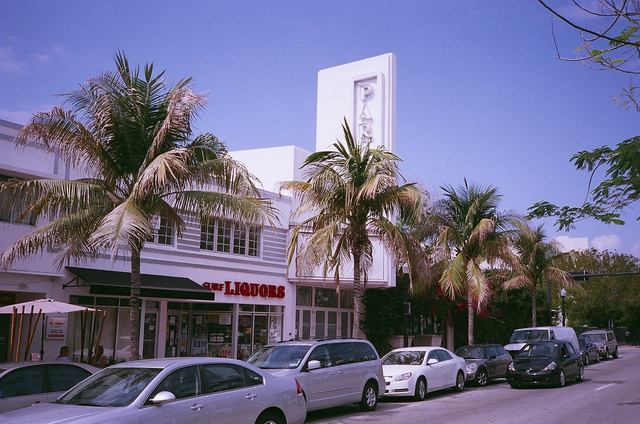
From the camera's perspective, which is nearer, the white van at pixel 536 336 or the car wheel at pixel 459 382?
the car wheel at pixel 459 382

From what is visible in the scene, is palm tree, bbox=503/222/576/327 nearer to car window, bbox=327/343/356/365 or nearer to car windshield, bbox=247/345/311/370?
car window, bbox=327/343/356/365

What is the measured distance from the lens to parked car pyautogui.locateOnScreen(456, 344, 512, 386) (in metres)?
20.7

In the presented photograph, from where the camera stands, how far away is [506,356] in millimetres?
23203

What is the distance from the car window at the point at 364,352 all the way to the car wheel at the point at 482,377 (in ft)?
22.9

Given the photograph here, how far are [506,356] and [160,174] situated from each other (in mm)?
15862

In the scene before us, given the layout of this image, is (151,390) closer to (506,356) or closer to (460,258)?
(506,356)

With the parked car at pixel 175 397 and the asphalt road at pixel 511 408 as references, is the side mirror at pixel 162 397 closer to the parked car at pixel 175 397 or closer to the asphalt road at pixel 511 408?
the parked car at pixel 175 397

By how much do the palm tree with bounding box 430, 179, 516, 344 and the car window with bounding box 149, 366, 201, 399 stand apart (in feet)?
59.2

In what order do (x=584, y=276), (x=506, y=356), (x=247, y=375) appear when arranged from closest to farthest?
1. (x=247, y=375)
2. (x=506, y=356)
3. (x=584, y=276)

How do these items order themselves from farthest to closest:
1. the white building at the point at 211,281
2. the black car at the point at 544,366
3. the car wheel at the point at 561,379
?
1. the car wheel at the point at 561,379
2. the black car at the point at 544,366
3. the white building at the point at 211,281

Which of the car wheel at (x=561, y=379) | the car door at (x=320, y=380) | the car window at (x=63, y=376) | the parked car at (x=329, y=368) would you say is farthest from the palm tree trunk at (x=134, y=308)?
the car wheel at (x=561, y=379)

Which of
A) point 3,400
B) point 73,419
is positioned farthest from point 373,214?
point 73,419

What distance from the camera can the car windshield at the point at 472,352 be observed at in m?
21.9

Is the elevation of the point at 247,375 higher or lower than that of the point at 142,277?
lower
